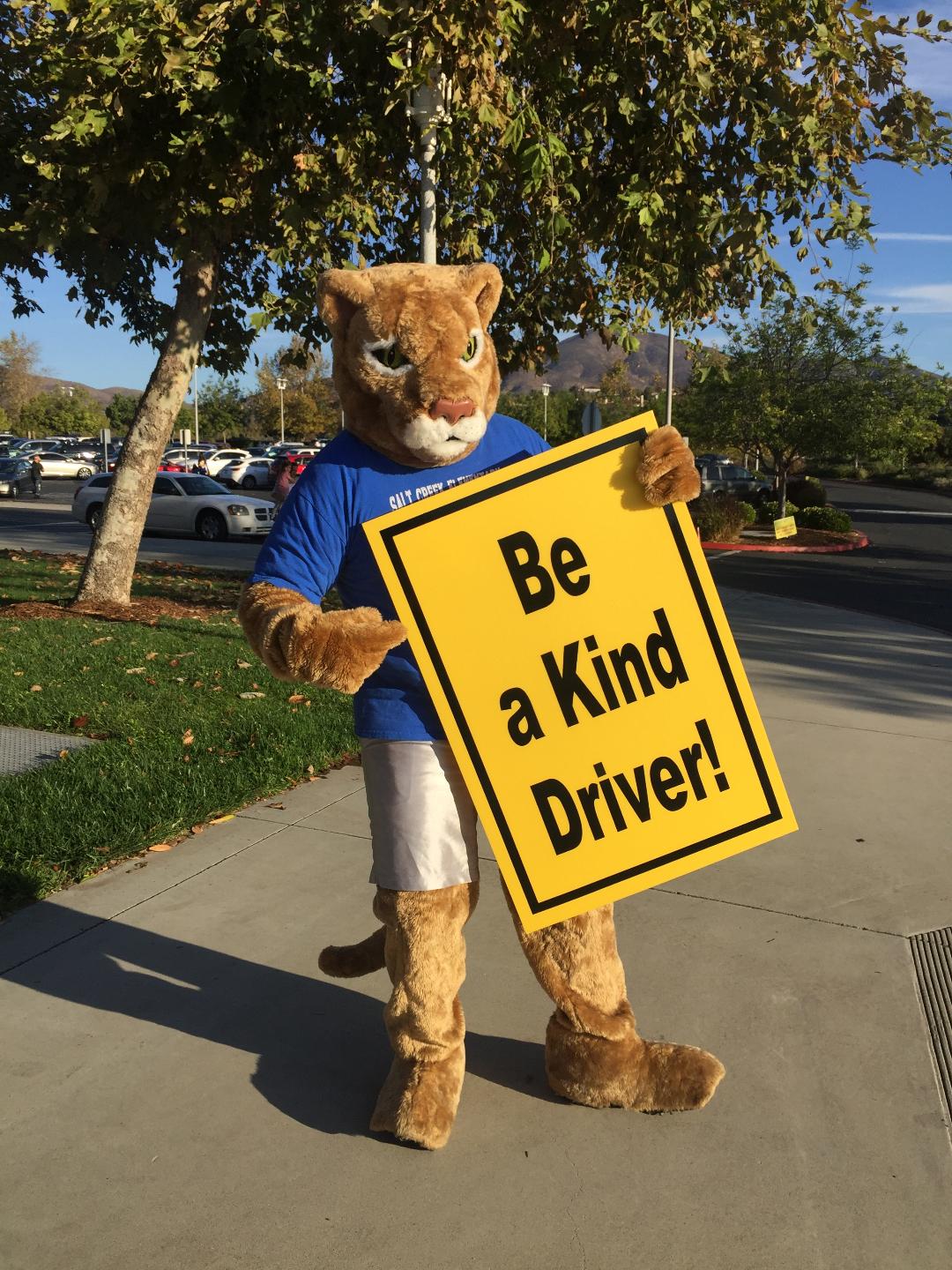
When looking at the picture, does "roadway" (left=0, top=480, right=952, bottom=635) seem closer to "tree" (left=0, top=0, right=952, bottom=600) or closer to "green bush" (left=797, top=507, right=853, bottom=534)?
"green bush" (left=797, top=507, right=853, bottom=534)

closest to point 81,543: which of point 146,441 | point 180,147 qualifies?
point 146,441

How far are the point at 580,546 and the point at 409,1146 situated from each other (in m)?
1.52

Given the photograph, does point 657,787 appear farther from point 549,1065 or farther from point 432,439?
point 432,439

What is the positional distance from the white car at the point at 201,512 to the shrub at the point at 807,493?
1443 centimetres

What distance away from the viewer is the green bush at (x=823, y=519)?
78.0 ft

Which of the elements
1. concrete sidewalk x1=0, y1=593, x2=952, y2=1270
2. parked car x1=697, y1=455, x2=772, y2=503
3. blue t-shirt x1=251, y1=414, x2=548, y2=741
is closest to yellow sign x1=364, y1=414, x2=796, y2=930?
blue t-shirt x1=251, y1=414, x2=548, y2=741

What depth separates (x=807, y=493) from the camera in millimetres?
Result: 28422

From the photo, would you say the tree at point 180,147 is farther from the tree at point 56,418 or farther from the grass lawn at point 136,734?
the tree at point 56,418

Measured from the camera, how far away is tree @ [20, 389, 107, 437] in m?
92.9

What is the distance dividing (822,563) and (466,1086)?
55.8ft

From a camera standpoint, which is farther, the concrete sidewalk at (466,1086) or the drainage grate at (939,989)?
the drainage grate at (939,989)

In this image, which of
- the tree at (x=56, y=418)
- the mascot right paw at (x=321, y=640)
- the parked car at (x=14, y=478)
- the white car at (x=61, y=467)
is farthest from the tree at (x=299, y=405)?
the mascot right paw at (x=321, y=640)

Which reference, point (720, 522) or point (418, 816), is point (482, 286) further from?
point (720, 522)

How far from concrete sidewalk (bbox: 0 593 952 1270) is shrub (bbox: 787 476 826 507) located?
25067 millimetres
